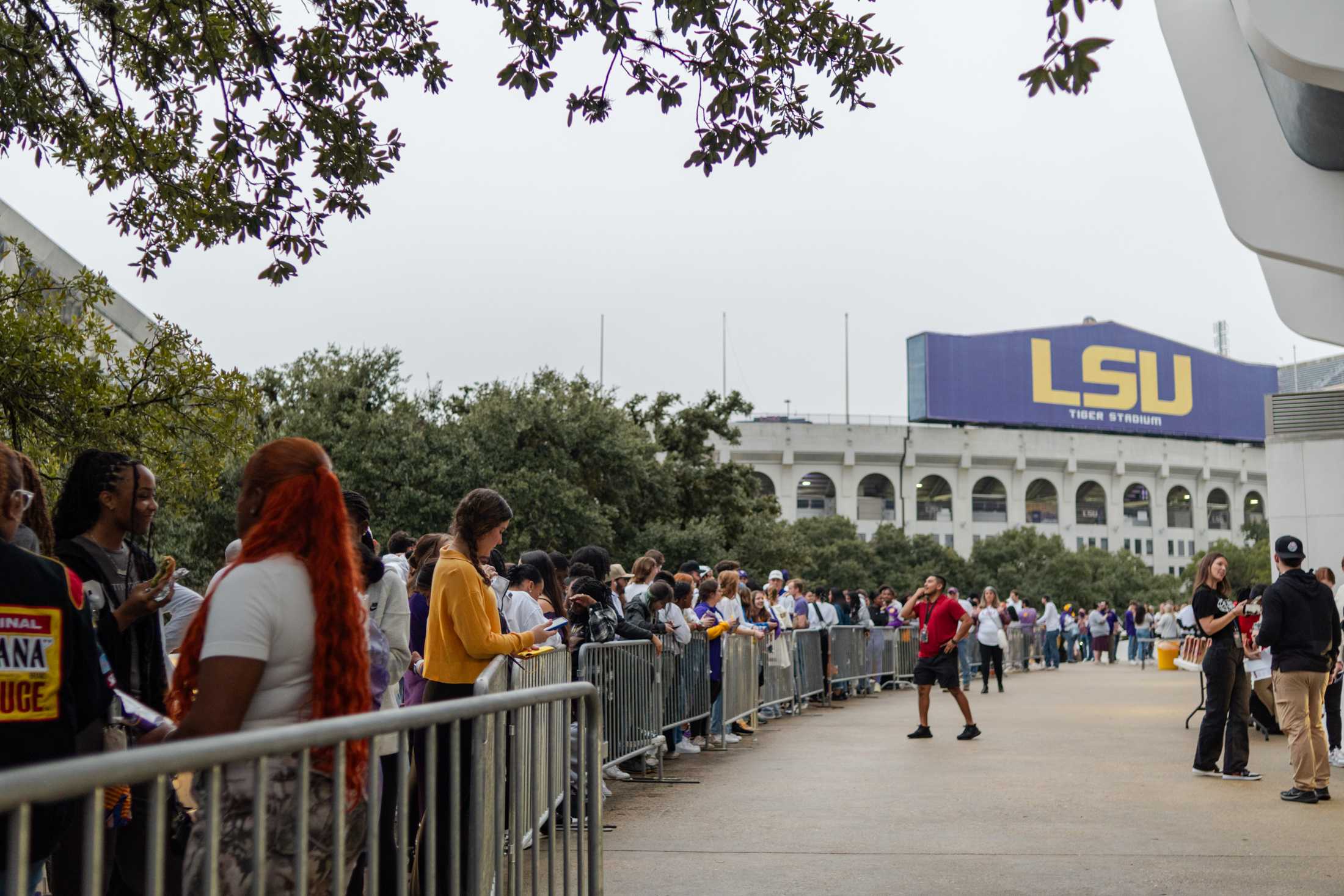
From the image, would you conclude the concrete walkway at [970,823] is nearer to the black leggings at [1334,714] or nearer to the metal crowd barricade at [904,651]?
the black leggings at [1334,714]

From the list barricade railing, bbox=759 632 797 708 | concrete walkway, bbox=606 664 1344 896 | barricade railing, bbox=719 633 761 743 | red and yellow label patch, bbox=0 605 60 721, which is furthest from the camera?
barricade railing, bbox=759 632 797 708

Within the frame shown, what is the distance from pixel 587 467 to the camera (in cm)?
3303

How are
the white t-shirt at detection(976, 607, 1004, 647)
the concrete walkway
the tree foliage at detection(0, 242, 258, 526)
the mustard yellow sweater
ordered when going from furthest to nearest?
the white t-shirt at detection(976, 607, 1004, 647)
the tree foliage at detection(0, 242, 258, 526)
the concrete walkway
the mustard yellow sweater

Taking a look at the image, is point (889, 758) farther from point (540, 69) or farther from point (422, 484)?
point (422, 484)

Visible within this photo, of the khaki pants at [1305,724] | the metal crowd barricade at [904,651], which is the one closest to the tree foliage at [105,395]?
the khaki pants at [1305,724]

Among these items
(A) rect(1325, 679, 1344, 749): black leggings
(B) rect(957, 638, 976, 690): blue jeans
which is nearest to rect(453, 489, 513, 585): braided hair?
(A) rect(1325, 679, 1344, 749): black leggings

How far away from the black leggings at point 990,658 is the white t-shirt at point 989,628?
12 centimetres

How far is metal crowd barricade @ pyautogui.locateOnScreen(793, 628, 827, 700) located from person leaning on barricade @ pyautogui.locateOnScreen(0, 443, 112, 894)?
15.2 meters

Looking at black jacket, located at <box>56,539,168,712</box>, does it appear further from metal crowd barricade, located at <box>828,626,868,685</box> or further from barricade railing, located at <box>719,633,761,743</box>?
metal crowd barricade, located at <box>828,626,868,685</box>

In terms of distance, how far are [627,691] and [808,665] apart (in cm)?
972

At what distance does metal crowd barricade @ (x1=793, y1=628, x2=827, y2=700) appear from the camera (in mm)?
18516

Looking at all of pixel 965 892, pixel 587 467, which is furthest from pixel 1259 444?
pixel 965 892

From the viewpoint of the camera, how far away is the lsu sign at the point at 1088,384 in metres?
77.3

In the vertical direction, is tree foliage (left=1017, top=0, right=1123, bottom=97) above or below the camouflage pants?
above
